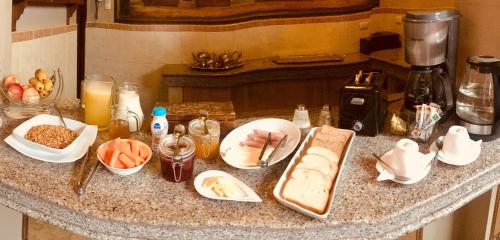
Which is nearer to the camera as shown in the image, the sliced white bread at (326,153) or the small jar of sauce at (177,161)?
the small jar of sauce at (177,161)

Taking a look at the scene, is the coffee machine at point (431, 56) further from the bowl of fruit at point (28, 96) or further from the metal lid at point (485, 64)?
the bowl of fruit at point (28, 96)

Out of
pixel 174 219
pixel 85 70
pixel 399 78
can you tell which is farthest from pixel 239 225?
pixel 85 70

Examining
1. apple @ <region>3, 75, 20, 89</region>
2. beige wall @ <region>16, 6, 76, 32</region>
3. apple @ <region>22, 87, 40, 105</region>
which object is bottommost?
apple @ <region>22, 87, 40, 105</region>

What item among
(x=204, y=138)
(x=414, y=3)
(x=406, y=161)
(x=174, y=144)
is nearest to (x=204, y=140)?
(x=204, y=138)

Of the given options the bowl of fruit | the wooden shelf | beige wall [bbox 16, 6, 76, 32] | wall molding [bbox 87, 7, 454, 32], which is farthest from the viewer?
wall molding [bbox 87, 7, 454, 32]

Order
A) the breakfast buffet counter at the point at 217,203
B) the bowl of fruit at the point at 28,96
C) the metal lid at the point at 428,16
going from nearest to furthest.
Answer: the breakfast buffet counter at the point at 217,203
the metal lid at the point at 428,16
the bowl of fruit at the point at 28,96

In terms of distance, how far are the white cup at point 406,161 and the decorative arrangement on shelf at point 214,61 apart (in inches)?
86.3

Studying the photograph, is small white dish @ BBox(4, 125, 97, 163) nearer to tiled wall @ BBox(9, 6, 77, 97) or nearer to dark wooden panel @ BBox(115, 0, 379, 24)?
tiled wall @ BBox(9, 6, 77, 97)

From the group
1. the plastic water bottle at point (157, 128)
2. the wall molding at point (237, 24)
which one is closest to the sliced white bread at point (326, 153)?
the plastic water bottle at point (157, 128)

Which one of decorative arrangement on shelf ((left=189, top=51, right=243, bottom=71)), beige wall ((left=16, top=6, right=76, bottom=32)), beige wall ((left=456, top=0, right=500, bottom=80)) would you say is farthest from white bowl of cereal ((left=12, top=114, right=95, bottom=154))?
decorative arrangement on shelf ((left=189, top=51, right=243, bottom=71))

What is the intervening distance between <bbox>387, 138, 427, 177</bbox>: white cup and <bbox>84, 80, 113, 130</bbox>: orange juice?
33.2 inches

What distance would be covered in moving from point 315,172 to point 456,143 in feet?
1.33

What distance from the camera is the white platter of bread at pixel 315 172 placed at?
40.6 inches

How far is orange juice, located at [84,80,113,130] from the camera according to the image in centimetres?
147
